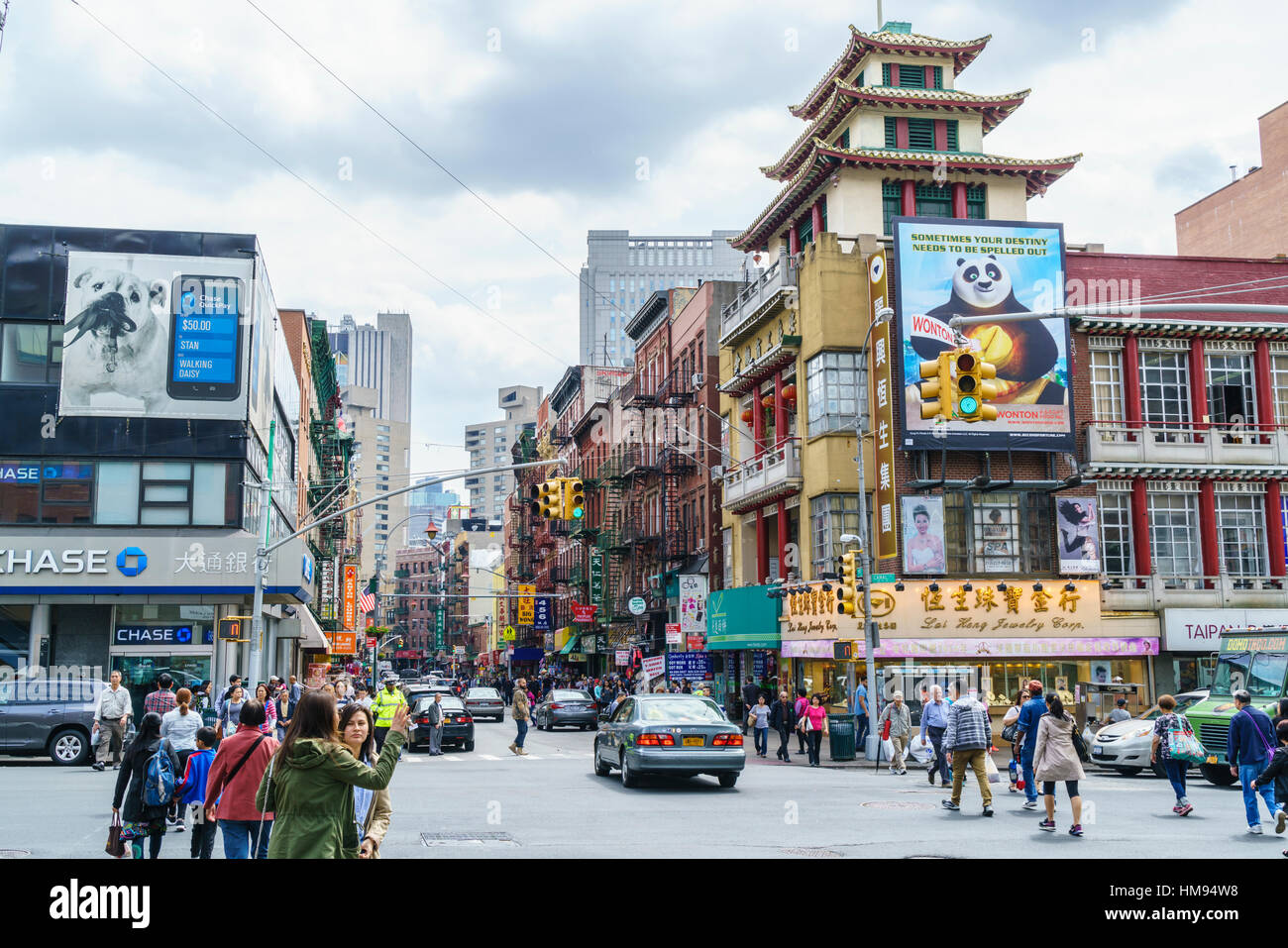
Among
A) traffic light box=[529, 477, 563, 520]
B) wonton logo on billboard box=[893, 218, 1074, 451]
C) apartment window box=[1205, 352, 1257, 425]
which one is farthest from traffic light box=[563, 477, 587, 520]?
apartment window box=[1205, 352, 1257, 425]

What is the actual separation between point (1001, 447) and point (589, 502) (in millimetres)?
41339

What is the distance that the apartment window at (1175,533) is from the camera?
37.3 m

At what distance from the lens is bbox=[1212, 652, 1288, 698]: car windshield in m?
23.1

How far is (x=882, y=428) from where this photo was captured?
3547cm

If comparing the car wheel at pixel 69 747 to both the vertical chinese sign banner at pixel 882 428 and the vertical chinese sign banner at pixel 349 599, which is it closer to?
the vertical chinese sign banner at pixel 882 428

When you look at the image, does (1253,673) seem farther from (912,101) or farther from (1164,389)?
(912,101)

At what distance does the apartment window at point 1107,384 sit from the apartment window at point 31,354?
31.4 metres

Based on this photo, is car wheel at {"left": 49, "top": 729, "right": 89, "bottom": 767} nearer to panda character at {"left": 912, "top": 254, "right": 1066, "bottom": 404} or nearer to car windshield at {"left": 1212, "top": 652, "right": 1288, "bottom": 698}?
car windshield at {"left": 1212, "top": 652, "right": 1288, "bottom": 698}

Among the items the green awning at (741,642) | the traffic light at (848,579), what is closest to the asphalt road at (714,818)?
the traffic light at (848,579)

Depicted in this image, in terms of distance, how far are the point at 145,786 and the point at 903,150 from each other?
38094mm

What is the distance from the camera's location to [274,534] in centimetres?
4616

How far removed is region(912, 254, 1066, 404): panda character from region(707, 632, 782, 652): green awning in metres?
10.8
